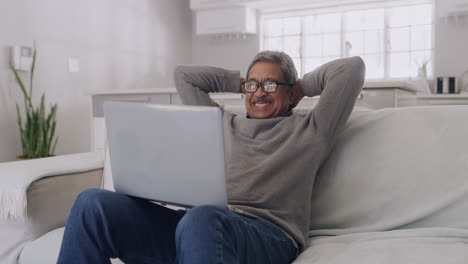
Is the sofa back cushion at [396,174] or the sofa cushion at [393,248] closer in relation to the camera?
the sofa cushion at [393,248]

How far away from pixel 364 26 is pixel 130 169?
4.57 metres

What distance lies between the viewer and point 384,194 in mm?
1393

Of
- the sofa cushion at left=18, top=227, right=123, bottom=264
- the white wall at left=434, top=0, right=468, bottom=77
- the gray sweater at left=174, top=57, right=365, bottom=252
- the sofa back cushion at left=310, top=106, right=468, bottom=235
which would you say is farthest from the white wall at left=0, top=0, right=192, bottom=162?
the white wall at left=434, top=0, right=468, bottom=77

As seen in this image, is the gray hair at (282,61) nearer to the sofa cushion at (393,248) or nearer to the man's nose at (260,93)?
the man's nose at (260,93)

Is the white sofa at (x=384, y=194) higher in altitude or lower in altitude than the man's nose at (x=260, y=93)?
lower

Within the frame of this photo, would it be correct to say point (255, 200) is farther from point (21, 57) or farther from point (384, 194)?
point (21, 57)

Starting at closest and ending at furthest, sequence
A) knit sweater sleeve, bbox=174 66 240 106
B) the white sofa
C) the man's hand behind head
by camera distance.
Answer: the white sofa < the man's hand behind head < knit sweater sleeve, bbox=174 66 240 106

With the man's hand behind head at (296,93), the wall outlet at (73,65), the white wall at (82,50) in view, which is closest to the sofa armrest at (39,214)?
the man's hand behind head at (296,93)

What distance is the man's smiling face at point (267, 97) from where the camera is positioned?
1518 mm

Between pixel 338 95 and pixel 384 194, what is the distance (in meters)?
0.33

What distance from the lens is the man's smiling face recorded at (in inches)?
59.7

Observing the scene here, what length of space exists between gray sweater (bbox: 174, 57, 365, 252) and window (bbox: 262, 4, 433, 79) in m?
3.84

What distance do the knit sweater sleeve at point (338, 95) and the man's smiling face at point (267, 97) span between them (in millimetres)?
153

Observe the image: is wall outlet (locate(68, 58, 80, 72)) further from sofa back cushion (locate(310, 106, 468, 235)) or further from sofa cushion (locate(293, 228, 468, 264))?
sofa cushion (locate(293, 228, 468, 264))
